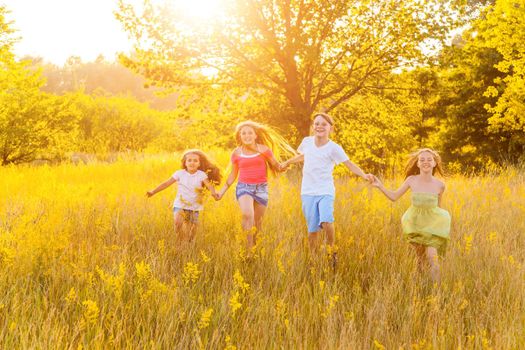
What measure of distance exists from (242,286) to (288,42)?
781 centimetres

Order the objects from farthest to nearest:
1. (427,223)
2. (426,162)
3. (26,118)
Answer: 1. (26,118)
2. (426,162)
3. (427,223)

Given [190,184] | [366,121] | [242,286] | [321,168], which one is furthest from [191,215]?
[366,121]

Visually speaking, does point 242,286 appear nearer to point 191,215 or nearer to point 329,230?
point 329,230

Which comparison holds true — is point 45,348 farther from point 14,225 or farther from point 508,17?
point 508,17

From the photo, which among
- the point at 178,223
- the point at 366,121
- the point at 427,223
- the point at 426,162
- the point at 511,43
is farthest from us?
the point at 511,43

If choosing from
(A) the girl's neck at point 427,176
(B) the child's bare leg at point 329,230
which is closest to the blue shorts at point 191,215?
(B) the child's bare leg at point 329,230

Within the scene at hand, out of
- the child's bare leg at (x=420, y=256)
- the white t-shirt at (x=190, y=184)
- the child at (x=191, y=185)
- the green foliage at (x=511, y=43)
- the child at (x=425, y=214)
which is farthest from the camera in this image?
the green foliage at (x=511, y=43)

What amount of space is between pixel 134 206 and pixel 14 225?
1660 millimetres

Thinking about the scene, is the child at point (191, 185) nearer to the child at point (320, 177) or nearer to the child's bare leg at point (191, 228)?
the child's bare leg at point (191, 228)

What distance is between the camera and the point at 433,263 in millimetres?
4102

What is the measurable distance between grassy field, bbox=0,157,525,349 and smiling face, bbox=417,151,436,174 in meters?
0.76

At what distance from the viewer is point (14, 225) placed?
4.82m

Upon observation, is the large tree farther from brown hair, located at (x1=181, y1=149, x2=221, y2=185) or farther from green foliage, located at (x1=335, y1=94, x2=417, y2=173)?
brown hair, located at (x1=181, y1=149, x2=221, y2=185)

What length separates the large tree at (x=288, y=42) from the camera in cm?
1067
